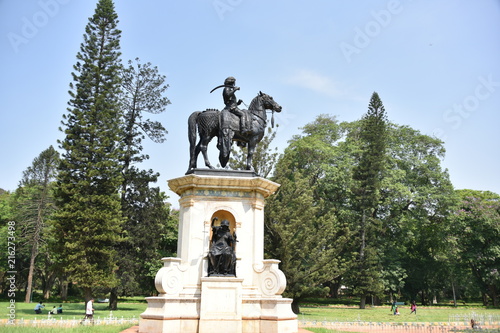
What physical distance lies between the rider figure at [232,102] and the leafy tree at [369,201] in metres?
23.6

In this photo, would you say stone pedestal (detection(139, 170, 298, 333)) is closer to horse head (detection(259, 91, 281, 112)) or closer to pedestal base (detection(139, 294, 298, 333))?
pedestal base (detection(139, 294, 298, 333))

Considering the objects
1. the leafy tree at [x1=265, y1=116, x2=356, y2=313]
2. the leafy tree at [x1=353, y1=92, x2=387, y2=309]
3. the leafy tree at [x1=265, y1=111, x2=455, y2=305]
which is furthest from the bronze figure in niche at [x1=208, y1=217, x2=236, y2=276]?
the leafy tree at [x1=353, y1=92, x2=387, y2=309]

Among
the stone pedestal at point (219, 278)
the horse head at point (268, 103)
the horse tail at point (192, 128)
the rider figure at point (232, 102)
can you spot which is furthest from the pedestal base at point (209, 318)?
the horse head at point (268, 103)

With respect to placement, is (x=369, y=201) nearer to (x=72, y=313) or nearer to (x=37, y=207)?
(x=72, y=313)

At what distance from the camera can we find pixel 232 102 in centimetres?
1264

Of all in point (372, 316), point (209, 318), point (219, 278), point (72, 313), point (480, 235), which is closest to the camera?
point (209, 318)

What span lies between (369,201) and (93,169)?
20905mm

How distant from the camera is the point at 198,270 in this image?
10883 mm

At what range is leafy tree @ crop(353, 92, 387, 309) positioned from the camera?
108 ft

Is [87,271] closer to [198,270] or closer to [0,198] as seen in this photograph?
[198,270]

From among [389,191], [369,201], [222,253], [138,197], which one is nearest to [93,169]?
[138,197]

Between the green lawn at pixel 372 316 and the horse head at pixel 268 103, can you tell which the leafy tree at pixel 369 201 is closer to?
the green lawn at pixel 372 316

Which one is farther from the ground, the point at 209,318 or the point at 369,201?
the point at 369,201

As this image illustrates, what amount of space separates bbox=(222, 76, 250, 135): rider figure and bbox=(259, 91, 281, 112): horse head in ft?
2.20
